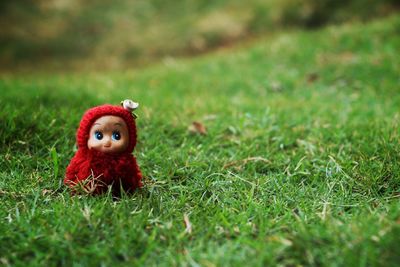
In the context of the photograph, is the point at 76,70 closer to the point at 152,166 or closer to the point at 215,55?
the point at 215,55

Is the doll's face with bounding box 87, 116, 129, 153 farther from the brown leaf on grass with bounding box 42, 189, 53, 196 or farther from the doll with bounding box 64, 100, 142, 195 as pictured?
the brown leaf on grass with bounding box 42, 189, 53, 196

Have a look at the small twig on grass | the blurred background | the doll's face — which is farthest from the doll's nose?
the blurred background

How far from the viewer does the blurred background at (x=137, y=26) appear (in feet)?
26.2

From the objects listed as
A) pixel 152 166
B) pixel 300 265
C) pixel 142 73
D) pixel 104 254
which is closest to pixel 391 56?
pixel 142 73

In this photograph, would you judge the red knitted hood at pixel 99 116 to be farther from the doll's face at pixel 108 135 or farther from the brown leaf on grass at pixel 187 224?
the brown leaf on grass at pixel 187 224

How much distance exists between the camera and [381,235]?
177cm

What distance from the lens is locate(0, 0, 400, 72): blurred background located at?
8000mm

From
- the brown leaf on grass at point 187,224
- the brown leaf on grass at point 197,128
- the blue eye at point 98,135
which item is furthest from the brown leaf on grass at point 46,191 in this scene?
the brown leaf on grass at point 197,128

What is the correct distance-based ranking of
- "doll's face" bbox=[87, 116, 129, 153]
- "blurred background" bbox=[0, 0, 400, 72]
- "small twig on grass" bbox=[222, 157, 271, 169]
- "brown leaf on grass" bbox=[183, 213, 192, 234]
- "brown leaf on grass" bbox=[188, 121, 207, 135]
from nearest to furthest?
"brown leaf on grass" bbox=[183, 213, 192, 234] < "doll's face" bbox=[87, 116, 129, 153] < "small twig on grass" bbox=[222, 157, 271, 169] < "brown leaf on grass" bbox=[188, 121, 207, 135] < "blurred background" bbox=[0, 0, 400, 72]

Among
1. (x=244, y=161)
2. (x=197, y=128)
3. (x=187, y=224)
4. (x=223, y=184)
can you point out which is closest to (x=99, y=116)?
(x=187, y=224)

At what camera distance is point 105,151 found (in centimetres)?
227

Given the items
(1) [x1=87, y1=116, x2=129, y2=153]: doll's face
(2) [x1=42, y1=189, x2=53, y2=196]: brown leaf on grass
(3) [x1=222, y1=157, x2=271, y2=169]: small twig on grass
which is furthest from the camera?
(3) [x1=222, y1=157, x2=271, y2=169]: small twig on grass

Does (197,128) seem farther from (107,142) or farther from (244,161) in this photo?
(107,142)

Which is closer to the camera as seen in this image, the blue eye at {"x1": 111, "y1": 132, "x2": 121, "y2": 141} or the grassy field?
the grassy field
